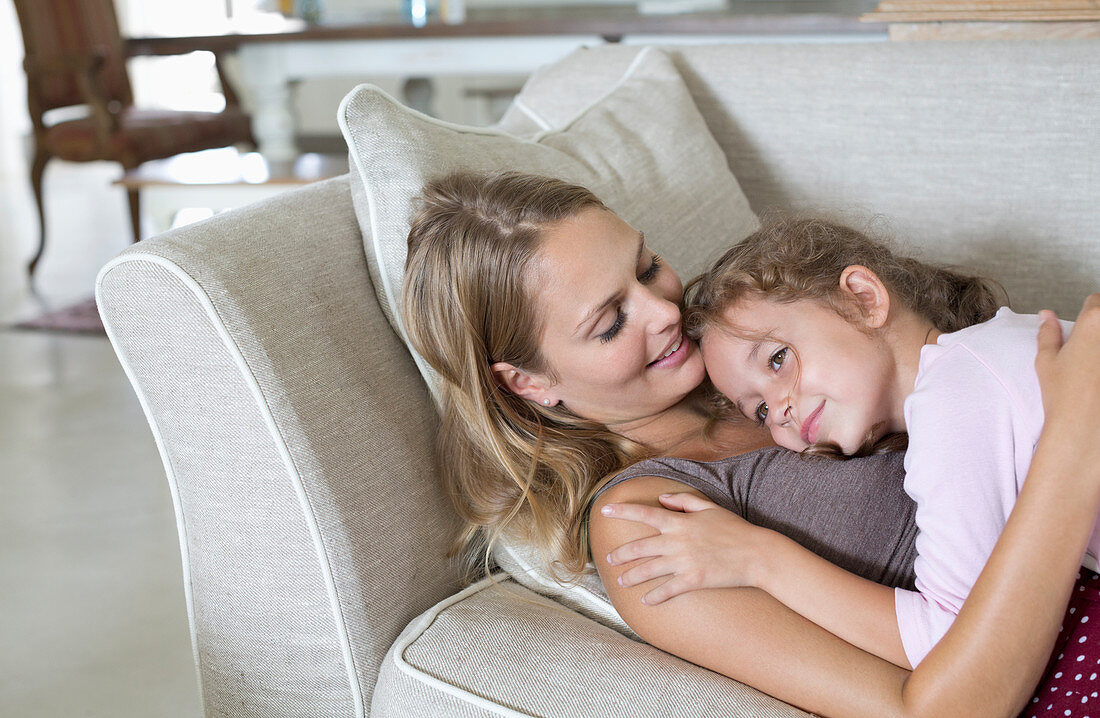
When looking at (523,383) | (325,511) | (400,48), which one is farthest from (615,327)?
(400,48)

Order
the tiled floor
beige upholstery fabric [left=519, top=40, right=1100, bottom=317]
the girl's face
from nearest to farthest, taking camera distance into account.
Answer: the girl's face
beige upholstery fabric [left=519, top=40, right=1100, bottom=317]
the tiled floor

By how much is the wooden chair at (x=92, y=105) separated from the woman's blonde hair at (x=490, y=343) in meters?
3.05

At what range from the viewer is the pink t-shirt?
2.93 ft

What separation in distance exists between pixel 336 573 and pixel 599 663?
0.28 meters

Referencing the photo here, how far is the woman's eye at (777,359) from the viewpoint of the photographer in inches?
42.9

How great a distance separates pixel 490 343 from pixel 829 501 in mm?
413

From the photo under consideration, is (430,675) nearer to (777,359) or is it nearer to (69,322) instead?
(777,359)

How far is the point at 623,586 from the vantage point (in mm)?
1002

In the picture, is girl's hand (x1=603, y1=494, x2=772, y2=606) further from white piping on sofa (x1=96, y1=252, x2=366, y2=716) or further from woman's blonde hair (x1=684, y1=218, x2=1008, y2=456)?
white piping on sofa (x1=96, y1=252, x2=366, y2=716)

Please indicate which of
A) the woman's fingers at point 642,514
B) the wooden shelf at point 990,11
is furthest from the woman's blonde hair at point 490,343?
the wooden shelf at point 990,11

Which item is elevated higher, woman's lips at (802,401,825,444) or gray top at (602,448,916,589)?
woman's lips at (802,401,825,444)

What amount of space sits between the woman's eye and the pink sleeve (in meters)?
0.19

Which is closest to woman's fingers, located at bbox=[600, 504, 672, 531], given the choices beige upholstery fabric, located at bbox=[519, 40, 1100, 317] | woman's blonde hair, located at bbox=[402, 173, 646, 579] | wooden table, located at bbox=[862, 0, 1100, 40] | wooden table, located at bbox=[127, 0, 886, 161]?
woman's blonde hair, located at bbox=[402, 173, 646, 579]

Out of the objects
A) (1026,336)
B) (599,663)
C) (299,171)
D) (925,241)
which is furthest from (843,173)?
(299,171)
